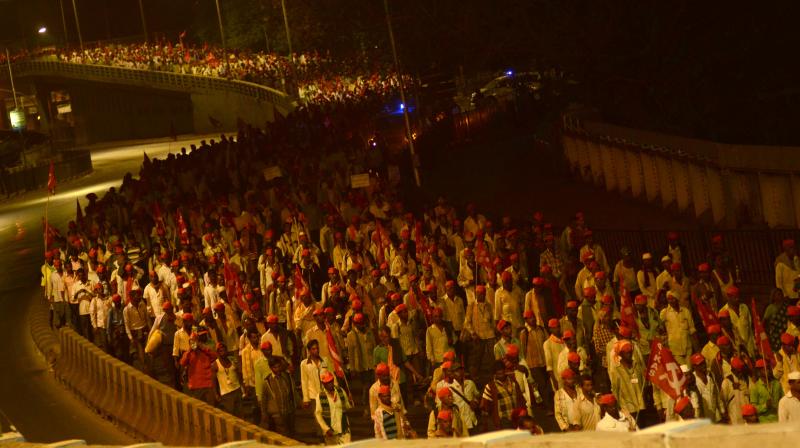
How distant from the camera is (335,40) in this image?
51.1m

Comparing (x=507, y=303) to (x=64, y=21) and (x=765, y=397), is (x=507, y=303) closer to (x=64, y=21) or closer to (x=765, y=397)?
(x=765, y=397)

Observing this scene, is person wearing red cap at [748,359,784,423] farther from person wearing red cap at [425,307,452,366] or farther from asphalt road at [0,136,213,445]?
asphalt road at [0,136,213,445]

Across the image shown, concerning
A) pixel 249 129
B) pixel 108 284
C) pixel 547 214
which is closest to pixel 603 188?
pixel 547 214

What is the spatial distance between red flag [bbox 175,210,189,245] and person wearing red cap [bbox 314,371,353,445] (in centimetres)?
941

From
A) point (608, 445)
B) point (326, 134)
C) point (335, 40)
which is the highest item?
point (335, 40)

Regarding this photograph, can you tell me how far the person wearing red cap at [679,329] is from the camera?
14727 mm

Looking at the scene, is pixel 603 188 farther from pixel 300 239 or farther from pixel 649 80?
pixel 300 239

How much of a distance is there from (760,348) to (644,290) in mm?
3440

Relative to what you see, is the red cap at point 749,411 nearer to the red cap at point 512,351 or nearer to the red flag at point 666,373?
the red flag at point 666,373

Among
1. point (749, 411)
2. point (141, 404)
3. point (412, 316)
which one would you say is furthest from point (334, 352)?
point (749, 411)

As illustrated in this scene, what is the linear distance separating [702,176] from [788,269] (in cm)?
830

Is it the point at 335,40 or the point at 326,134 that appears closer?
the point at 326,134

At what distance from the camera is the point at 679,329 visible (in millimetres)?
14742

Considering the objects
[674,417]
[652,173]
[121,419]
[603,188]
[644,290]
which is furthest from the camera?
[603,188]
